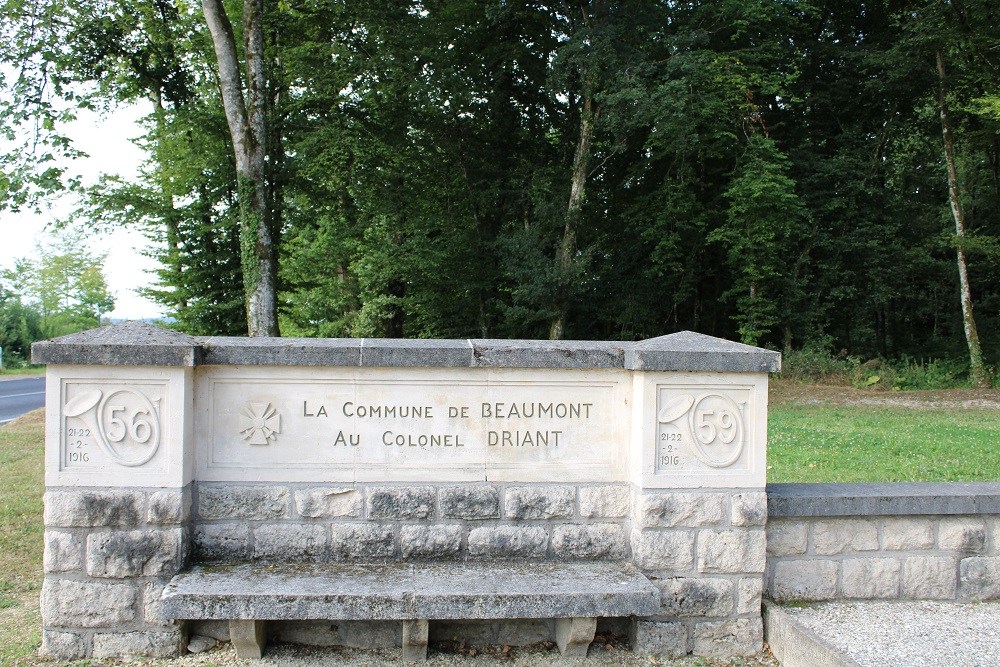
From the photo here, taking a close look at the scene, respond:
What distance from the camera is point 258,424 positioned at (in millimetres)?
3967

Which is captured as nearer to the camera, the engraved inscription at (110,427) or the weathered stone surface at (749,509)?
the engraved inscription at (110,427)

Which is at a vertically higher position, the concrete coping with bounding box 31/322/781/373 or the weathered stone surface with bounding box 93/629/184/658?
the concrete coping with bounding box 31/322/781/373

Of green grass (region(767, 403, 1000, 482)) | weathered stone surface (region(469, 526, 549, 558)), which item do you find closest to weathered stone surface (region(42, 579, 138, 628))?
weathered stone surface (region(469, 526, 549, 558))

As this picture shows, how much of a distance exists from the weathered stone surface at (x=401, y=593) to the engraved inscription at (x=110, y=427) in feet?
2.20

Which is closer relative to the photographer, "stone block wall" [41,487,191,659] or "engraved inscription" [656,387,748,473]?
"stone block wall" [41,487,191,659]

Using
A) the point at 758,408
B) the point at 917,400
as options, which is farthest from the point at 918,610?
the point at 917,400

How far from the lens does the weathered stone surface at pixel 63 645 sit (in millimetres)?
3691

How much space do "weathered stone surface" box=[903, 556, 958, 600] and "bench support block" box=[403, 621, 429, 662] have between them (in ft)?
8.67

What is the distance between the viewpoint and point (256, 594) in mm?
3418

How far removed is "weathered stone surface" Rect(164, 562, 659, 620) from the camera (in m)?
3.40

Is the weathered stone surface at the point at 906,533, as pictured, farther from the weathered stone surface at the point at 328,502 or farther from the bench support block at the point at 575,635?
the weathered stone surface at the point at 328,502

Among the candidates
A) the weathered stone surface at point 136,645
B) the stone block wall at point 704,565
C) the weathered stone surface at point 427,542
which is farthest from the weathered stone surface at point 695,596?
the weathered stone surface at point 136,645

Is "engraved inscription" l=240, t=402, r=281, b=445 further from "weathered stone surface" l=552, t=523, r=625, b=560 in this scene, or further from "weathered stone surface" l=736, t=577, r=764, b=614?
"weathered stone surface" l=736, t=577, r=764, b=614

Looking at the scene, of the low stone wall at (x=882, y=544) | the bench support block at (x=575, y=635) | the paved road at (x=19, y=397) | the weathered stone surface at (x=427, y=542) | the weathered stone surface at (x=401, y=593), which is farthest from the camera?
the paved road at (x=19, y=397)
